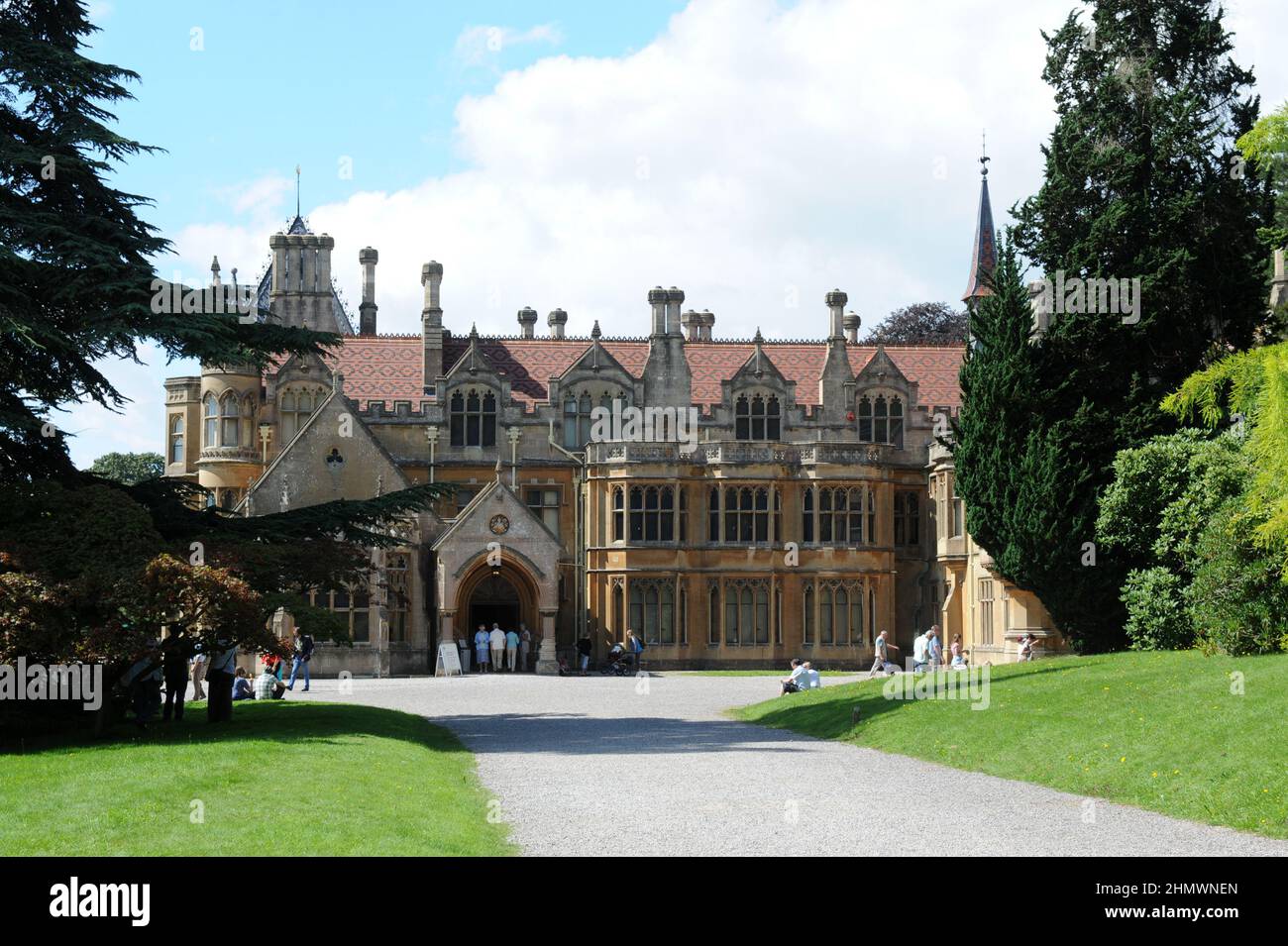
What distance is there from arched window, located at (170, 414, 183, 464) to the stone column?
568 inches

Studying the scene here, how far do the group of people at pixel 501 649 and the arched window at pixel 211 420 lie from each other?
34.2 feet

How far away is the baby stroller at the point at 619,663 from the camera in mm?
43344

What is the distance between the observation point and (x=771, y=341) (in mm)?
52438

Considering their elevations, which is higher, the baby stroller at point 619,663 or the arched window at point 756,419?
the arched window at point 756,419

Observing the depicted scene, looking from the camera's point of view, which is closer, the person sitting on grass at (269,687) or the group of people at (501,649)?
the person sitting on grass at (269,687)

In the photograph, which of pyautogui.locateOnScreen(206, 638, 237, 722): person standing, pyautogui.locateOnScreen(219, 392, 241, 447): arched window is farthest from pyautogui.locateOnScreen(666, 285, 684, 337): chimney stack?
pyautogui.locateOnScreen(206, 638, 237, 722): person standing

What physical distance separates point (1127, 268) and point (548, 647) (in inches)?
793

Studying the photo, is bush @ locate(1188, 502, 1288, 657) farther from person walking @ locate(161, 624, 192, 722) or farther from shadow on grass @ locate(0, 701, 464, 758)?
person walking @ locate(161, 624, 192, 722)

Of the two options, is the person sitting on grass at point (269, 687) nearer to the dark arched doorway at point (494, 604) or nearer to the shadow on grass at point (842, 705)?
the shadow on grass at point (842, 705)

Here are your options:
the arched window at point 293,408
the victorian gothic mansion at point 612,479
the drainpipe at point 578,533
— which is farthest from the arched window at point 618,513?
the arched window at point 293,408

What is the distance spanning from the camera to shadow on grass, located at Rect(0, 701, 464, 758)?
19.5 meters
